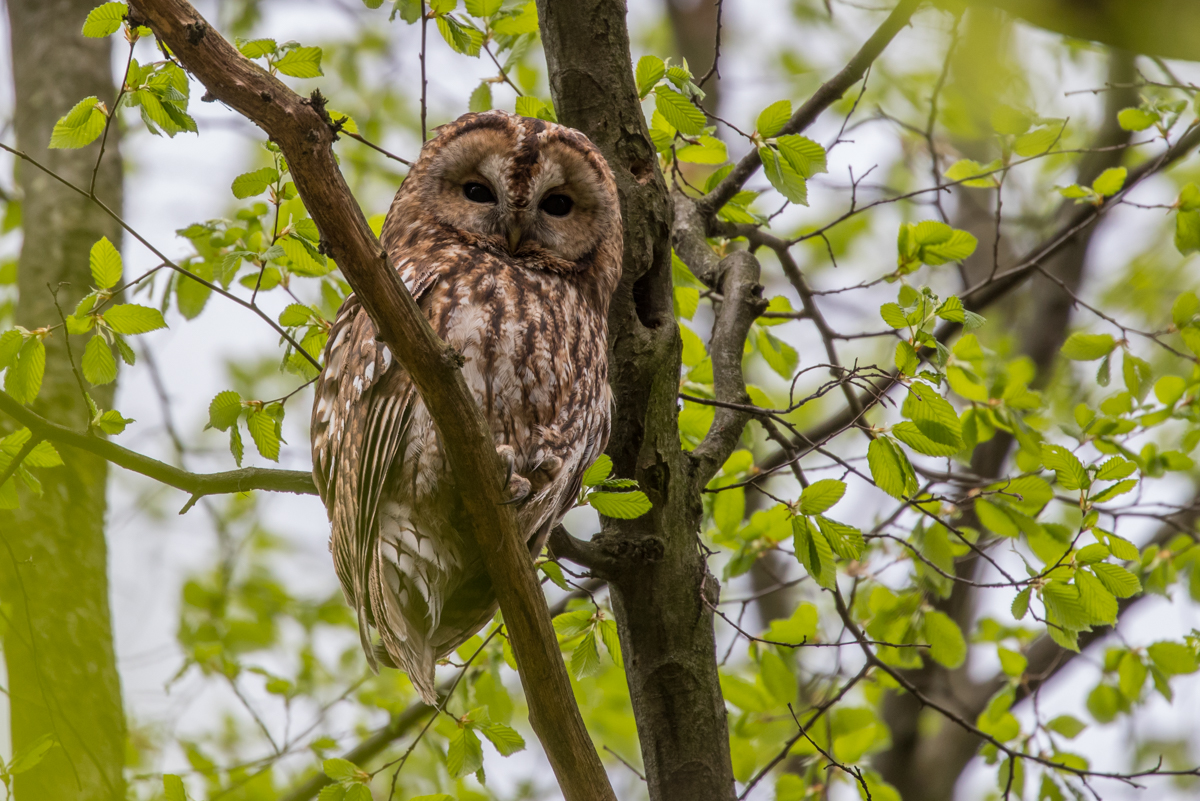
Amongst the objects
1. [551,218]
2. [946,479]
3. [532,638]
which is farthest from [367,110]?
[532,638]

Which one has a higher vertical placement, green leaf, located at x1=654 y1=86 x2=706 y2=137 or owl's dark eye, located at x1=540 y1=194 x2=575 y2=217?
green leaf, located at x1=654 y1=86 x2=706 y2=137

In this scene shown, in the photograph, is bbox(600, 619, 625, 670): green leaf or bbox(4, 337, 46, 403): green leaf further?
bbox(600, 619, 625, 670): green leaf

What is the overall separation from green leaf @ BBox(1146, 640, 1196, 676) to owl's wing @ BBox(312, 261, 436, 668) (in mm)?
2494

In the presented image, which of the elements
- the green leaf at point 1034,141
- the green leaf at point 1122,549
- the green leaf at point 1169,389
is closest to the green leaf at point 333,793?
the green leaf at point 1122,549

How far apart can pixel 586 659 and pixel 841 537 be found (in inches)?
29.0

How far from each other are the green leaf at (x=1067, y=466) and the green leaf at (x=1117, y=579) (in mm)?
216

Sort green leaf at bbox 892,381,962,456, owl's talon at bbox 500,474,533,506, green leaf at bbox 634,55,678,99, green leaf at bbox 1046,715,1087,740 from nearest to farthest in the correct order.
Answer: owl's talon at bbox 500,474,533,506 < green leaf at bbox 892,381,962,456 < green leaf at bbox 634,55,678,99 < green leaf at bbox 1046,715,1087,740

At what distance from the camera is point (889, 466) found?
2.34 meters

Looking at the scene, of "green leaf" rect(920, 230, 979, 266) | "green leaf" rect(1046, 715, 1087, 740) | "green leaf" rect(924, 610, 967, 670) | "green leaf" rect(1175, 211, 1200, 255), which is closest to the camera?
"green leaf" rect(920, 230, 979, 266)

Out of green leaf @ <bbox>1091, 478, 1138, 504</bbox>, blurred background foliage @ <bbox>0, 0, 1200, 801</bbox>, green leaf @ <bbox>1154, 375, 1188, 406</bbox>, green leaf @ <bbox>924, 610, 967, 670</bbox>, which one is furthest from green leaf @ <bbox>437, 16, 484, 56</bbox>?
green leaf @ <bbox>1154, 375, 1188, 406</bbox>

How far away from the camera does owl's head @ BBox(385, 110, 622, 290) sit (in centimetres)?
253

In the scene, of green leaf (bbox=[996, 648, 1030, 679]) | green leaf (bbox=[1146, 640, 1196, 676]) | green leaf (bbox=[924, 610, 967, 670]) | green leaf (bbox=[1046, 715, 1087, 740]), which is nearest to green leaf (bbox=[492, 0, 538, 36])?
green leaf (bbox=[924, 610, 967, 670])

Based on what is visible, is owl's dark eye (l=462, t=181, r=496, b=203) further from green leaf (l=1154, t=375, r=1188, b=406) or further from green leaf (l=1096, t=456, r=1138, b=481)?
green leaf (l=1154, t=375, r=1188, b=406)

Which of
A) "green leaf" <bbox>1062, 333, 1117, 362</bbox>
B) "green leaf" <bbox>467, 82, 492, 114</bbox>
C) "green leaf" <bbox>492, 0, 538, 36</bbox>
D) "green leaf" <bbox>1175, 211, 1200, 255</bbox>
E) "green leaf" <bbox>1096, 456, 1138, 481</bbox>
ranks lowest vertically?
"green leaf" <bbox>1096, 456, 1138, 481</bbox>
